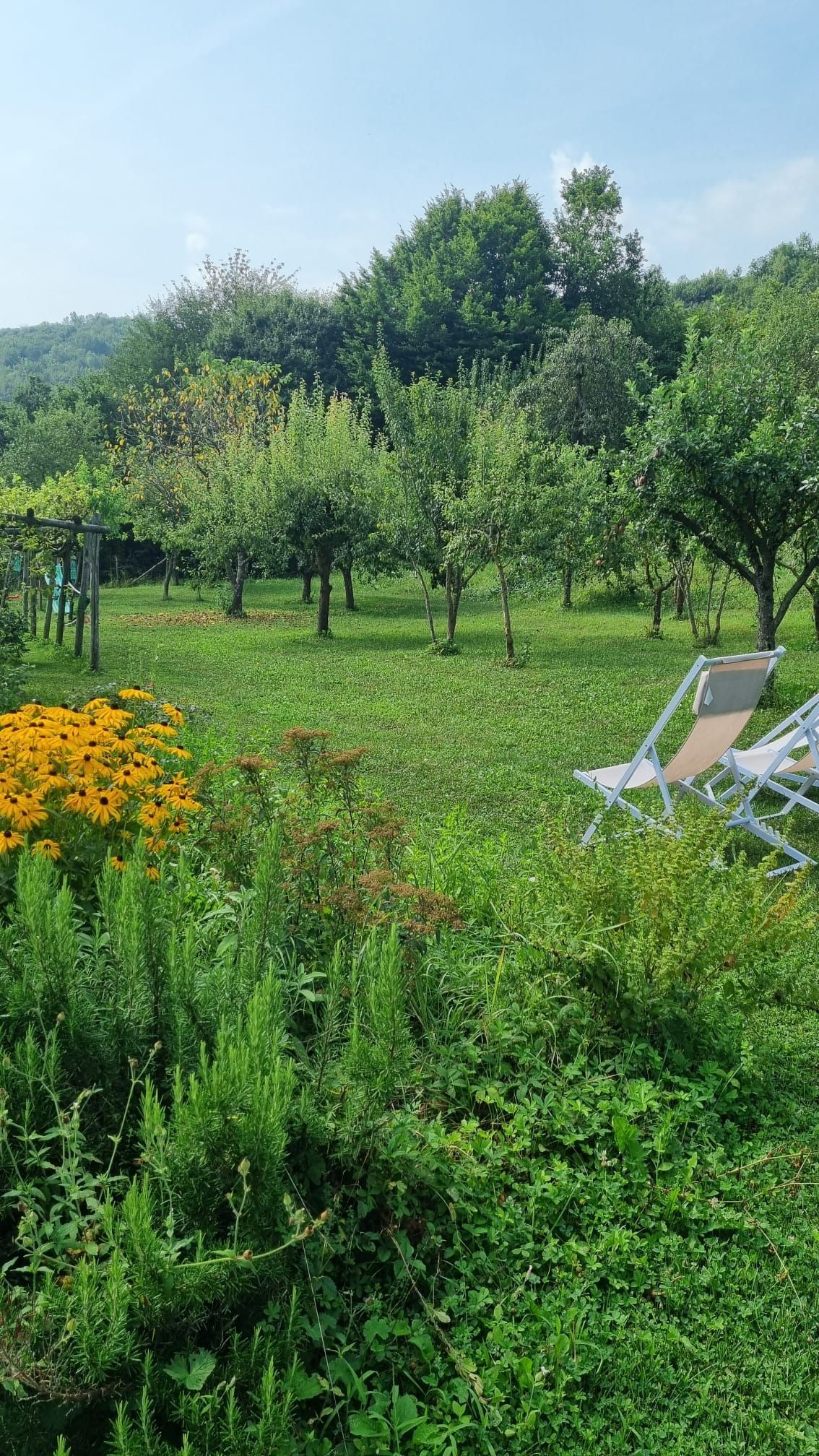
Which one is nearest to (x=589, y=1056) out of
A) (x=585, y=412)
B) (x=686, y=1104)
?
(x=686, y=1104)

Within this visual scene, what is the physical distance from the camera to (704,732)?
4766 millimetres

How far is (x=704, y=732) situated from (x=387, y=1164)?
3.35 m

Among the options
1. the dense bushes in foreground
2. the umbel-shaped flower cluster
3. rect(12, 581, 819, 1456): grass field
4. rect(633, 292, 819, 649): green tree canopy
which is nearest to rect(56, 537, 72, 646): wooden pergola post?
rect(633, 292, 819, 649): green tree canopy

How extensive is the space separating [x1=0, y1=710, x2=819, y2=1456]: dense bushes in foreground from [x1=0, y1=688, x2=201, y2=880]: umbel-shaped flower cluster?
205mm

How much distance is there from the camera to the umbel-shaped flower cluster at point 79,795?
2.46 m

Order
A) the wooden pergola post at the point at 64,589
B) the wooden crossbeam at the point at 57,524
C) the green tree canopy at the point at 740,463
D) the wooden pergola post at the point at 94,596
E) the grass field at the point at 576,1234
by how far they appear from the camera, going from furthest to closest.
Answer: the wooden pergola post at the point at 64,589 < the wooden pergola post at the point at 94,596 < the wooden crossbeam at the point at 57,524 < the green tree canopy at the point at 740,463 < the grass field at the point at 576,1234

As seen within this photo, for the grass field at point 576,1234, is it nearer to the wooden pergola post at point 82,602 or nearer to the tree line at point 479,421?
the tree line at point 479,421

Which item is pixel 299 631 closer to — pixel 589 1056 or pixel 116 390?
pixel 589 1056

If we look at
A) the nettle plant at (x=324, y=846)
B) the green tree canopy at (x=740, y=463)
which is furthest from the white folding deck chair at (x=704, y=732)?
the green tree canopy at (x=740, y=463)

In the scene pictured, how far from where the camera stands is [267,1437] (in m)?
1.32

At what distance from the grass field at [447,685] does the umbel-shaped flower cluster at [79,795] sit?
65.3 inches

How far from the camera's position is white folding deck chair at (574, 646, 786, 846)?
4.51 meters

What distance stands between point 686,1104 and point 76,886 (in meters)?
1.90

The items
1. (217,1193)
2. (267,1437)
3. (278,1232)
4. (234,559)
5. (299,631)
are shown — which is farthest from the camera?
(234,559)
